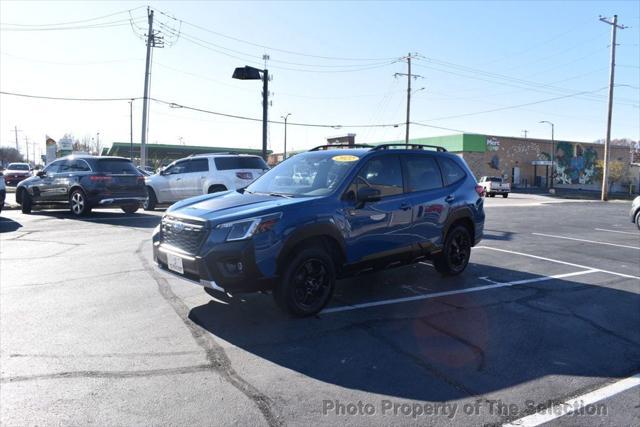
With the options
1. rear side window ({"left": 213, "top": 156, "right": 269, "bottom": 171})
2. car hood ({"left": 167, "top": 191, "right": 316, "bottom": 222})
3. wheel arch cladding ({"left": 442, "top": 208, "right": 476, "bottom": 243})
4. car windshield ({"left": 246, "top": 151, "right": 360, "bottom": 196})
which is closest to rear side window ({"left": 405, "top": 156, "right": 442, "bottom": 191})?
wheel arch cladding ({"left": 442, "top": 208, "right": 476, "bottom": 243})

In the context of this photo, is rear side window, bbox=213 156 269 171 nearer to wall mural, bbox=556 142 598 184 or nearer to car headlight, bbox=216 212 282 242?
car headlight, bbox=216 212 282 242

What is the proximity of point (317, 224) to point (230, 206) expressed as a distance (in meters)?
0.93

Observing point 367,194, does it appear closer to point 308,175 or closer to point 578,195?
point 308,175

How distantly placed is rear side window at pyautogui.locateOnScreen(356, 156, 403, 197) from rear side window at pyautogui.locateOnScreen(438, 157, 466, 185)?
1.04 meters

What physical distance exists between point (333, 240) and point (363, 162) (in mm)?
1051

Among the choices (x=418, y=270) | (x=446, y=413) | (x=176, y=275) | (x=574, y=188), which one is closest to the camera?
(x=446, y=413)

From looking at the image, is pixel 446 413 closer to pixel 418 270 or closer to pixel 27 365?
pixel 27 365

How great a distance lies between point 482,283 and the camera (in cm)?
670

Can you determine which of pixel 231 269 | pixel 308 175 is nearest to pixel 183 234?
pixel 231 269

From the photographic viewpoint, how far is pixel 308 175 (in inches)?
223

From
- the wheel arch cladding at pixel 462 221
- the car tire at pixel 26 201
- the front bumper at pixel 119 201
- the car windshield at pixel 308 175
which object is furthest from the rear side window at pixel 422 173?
the car tire at pixel 26 201

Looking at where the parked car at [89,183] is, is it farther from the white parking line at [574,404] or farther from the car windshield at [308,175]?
the white parking line at [574,404]

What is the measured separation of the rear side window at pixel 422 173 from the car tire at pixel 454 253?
817mm

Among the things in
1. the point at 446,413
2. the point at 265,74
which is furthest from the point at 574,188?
the point at 446,413
